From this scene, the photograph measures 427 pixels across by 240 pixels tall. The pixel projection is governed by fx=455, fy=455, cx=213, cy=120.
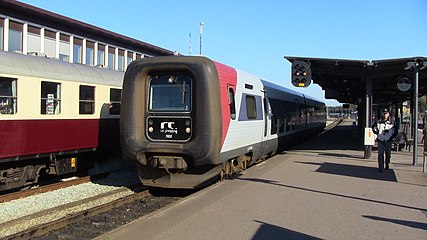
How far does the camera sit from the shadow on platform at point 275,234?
5797 mm

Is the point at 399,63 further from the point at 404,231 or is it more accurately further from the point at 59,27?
the point at 59,27

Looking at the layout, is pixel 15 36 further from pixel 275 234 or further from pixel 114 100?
pixel 275 234

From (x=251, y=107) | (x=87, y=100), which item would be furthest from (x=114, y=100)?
(x=251, y=107)

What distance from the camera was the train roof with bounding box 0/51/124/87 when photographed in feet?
31.2

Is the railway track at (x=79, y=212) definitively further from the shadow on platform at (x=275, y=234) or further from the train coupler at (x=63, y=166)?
the shadow on platform at (x=275, y=234)

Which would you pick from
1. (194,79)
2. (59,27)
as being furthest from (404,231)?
(59,27)

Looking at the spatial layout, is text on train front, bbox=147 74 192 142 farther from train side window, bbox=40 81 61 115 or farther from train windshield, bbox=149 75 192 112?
train side window, bbox=40 81 61 115

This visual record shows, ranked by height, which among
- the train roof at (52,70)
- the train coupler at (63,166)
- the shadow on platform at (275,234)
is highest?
the train roof at (52,70)

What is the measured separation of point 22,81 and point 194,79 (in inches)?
148

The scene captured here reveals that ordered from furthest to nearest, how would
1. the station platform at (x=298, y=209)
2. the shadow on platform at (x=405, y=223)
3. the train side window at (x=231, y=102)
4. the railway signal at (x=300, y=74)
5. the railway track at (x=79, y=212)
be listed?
1. the railway signal at (x=300, y=74)
2. the train side window at (x=231, y=102)
3. the railway track at (x=79, y=212)
4. the shadow on platform at (x=405, y=223)
5. the station platform at (x=298, y=209)

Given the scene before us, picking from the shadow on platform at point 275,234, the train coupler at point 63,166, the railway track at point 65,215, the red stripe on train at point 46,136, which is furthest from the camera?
the train coupler at point 63,166

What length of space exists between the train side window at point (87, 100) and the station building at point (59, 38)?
176 inches

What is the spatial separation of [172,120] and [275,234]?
4061mm

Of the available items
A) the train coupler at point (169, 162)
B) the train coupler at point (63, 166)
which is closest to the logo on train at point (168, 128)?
the train coupler at point (169, 162)
